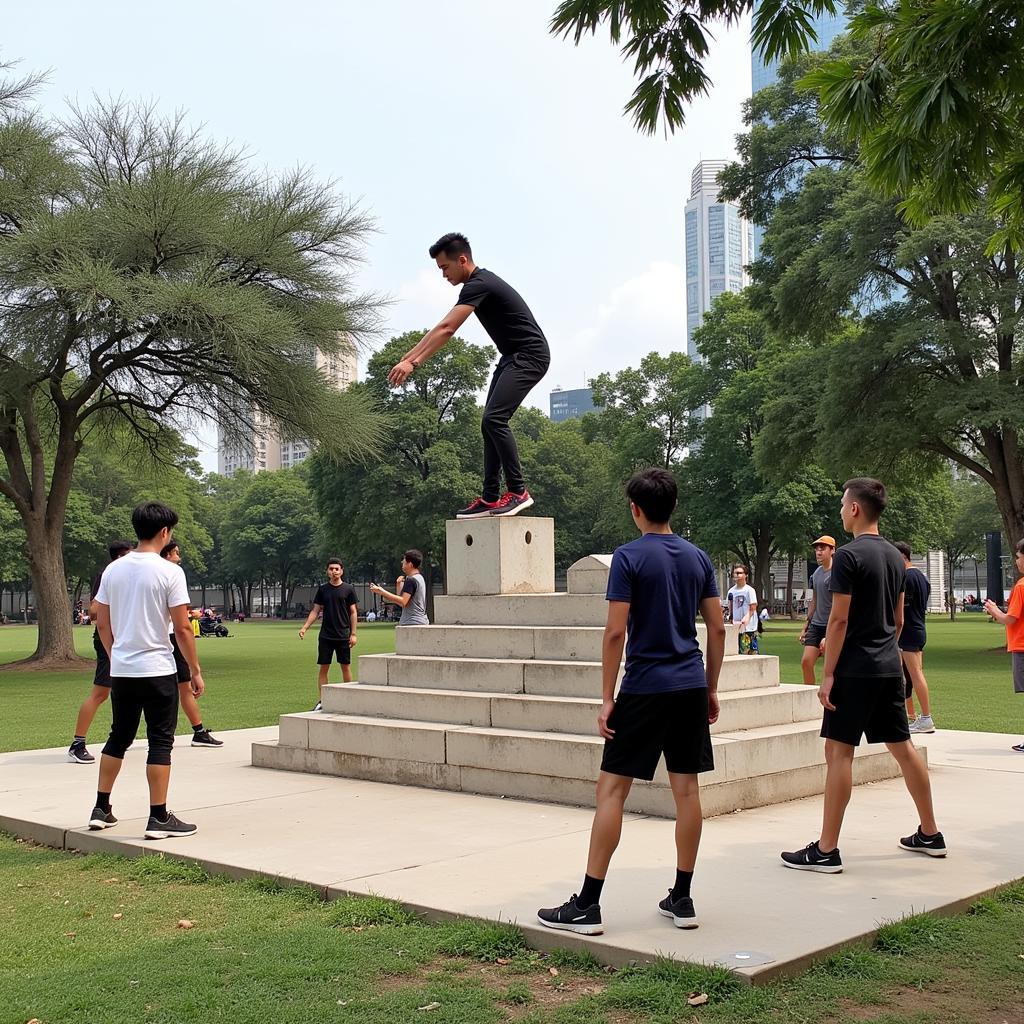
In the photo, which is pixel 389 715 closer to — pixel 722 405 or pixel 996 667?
pixel 996 667

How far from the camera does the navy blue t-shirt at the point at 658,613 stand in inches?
190

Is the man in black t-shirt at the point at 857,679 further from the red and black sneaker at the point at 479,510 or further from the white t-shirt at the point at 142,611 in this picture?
the red and black sneaker at the point at 479,510

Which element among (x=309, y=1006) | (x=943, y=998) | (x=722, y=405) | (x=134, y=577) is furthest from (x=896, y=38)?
(x=722, y=405)

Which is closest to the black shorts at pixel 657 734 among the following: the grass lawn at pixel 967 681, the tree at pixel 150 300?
the grass lawn at pixel 967 681

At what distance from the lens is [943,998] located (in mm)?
4141

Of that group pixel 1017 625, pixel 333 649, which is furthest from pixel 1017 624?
pixel 333 649

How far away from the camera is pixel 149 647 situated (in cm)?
670

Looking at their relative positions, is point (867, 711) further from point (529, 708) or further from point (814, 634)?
point (814, 634)

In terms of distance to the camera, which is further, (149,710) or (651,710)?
(149,710)

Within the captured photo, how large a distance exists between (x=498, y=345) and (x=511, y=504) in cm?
137

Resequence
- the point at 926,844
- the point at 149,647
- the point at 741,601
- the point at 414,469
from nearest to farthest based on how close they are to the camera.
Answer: the point at 926,844
the point at 149,647
the point at 741,601
the point at 414,469

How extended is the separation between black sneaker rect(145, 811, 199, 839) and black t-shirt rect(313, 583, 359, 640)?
6049 millimetres

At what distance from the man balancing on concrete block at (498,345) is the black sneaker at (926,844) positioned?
4181mm

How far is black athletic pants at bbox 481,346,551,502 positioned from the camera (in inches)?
369
